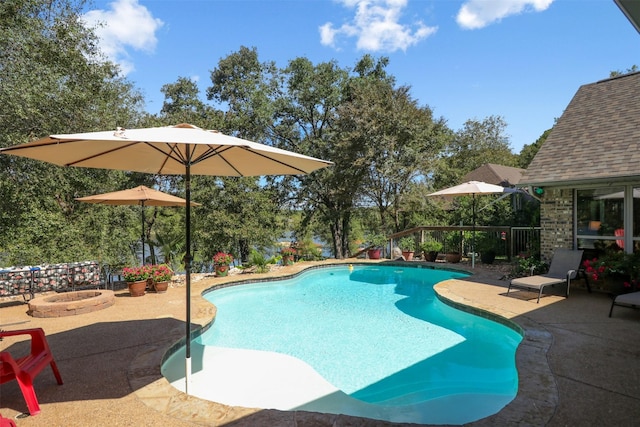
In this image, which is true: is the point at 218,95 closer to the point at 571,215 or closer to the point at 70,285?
the point at 70,285

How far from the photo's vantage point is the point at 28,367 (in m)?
3.30

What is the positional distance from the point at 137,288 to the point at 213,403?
6.12 metres

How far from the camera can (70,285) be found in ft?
25.9

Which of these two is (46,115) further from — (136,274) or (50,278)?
(136,274)

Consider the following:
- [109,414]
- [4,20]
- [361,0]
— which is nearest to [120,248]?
[4,20]

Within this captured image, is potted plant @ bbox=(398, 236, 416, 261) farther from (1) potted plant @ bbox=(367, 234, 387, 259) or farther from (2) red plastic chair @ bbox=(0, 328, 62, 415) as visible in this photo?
(2) red plastic chair @ bbox=(0, 328, 62, 415)

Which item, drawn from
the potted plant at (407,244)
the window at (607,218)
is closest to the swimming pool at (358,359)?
the window at (607,218)

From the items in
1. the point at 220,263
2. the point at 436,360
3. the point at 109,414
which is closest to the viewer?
the point at 109,414

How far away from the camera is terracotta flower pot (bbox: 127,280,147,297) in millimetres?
8445

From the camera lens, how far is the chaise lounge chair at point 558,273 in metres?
7.36

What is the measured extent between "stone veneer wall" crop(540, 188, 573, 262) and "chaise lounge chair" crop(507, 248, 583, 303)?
560 millimetres

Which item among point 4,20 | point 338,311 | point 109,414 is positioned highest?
point 4,20

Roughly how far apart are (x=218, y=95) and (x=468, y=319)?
19.9 m

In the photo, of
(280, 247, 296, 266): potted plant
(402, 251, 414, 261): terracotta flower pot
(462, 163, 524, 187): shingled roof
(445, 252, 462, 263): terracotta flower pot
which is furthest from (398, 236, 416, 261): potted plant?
(462, 163, 524, 187): shingled roof
